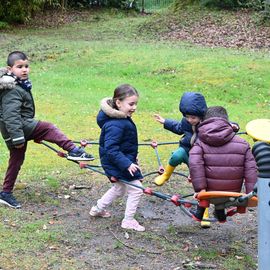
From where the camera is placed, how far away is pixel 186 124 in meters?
5.63

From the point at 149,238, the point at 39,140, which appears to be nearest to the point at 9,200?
the point at 39,140

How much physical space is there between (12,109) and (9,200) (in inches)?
37.7

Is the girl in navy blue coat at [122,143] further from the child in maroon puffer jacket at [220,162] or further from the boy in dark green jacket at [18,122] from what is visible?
the child in maroon puffer jacket at [220,162]

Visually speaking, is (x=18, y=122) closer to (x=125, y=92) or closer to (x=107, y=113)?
(x=107, y=113)

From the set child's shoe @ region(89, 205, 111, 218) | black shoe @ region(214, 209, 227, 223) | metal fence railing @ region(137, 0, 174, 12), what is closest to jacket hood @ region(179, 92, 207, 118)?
black shoe @ region(214, 209, 227, 223)

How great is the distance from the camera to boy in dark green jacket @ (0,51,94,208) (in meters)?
5.62

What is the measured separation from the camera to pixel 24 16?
2597 cm

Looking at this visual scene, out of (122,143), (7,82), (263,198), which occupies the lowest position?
(122,143)

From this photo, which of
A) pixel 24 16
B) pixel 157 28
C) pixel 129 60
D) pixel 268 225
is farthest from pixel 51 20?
pixel 268 225

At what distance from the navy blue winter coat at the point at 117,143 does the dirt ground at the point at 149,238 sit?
1.80ft

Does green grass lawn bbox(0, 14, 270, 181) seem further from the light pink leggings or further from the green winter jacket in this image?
the light pink leggings

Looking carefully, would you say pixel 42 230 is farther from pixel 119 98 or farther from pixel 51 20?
pixel 51 20

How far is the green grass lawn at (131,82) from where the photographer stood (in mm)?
8523

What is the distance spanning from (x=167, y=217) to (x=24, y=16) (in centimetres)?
2164
